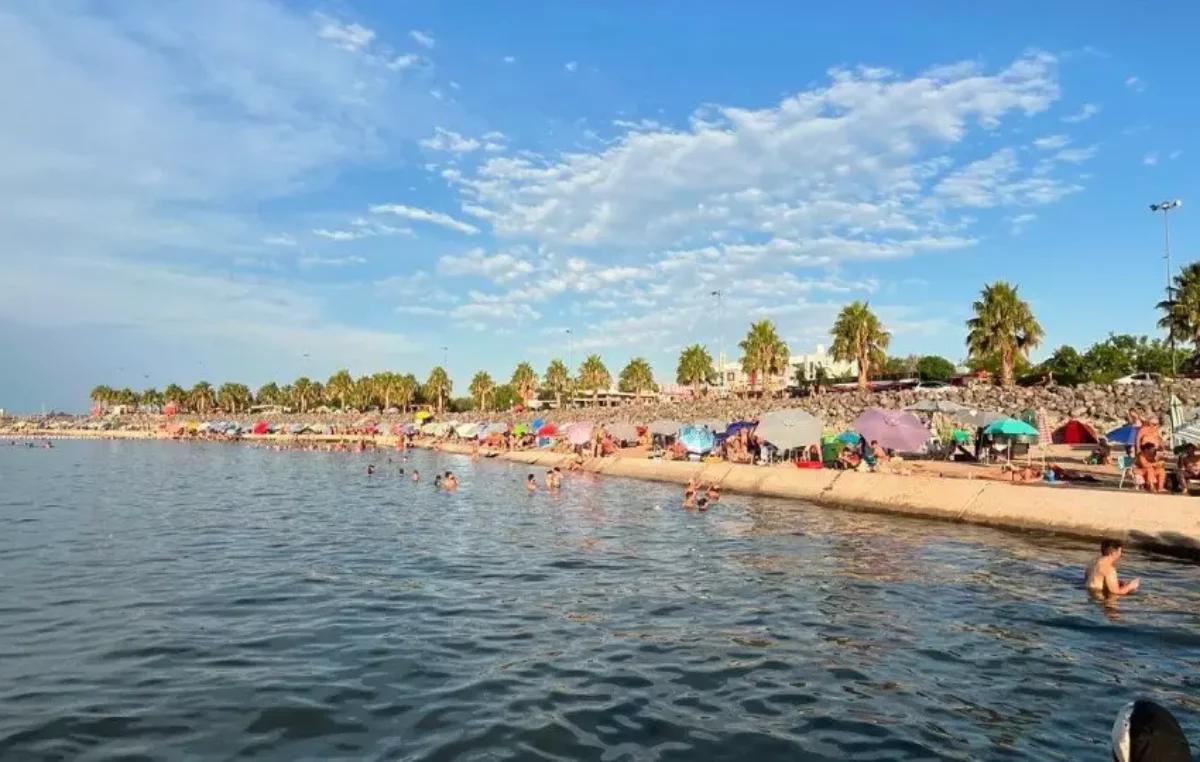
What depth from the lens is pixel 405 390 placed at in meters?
148

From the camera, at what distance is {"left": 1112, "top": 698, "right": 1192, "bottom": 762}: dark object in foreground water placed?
3641 millimetres

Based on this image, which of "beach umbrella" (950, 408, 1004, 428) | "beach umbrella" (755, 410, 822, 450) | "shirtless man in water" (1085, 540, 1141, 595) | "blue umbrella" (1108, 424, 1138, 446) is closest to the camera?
"shirtless man in water" (1085, 540, 1141, 595)

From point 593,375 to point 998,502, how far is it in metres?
103

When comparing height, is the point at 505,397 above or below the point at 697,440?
above

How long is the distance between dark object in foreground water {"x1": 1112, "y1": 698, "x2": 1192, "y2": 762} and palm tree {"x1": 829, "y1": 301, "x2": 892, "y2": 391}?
71198mm

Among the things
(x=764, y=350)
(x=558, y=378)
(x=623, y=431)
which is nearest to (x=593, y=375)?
(x=558, y=378)

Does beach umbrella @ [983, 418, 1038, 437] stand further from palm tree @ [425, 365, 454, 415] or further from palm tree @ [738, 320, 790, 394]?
palm tree @ [425, 365, 454, 415]

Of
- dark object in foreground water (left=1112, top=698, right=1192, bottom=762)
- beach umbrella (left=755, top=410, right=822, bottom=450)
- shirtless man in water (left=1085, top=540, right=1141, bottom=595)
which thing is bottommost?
shirtless man in water (left=1085, top=540, right=1141, bottom=595)

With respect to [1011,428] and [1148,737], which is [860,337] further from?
[1148,737]

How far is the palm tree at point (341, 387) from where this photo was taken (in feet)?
515

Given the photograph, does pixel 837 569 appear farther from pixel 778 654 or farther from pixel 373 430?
pixel 373 430

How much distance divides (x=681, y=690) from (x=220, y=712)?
17.8ft

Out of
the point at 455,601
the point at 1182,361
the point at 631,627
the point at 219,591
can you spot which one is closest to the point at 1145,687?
the point at 631,627

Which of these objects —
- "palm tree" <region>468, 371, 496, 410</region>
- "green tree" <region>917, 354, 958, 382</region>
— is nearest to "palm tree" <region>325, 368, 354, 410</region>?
"palm tree" <region>468, 371, 496, 410</region>
